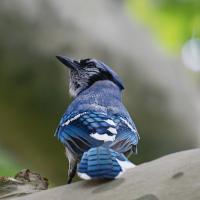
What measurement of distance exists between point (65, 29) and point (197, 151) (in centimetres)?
194

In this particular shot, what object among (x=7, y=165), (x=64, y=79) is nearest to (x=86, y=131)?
(x=64, y=79)

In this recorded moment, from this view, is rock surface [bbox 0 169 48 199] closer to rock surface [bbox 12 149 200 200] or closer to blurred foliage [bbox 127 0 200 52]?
rock surface [bbox 12 149 200 200]

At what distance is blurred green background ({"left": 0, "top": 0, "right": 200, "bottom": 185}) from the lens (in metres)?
3.70

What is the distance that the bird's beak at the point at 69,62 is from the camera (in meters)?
3.43

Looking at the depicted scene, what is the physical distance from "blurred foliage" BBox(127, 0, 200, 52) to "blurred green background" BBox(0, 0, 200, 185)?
1.47 metres

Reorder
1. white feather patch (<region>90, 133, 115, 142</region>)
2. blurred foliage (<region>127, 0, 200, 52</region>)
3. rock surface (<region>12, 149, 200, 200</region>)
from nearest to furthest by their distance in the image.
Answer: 1. rock surface (<region>12, 149, 200, 200</region>)
2. white feather patch (<region>90, 133, 115, 142</region>)
3. blurred foliage (<region>127, 0, 200, 52</region>)

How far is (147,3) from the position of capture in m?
5.86

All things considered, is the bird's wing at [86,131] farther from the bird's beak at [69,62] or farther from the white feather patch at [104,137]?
the bird's beak at [69,62]

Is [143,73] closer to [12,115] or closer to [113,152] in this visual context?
[12,115]

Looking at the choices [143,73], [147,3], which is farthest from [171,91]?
[147,3]

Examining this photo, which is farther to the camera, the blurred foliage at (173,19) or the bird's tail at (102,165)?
the blurred foliage at (173,19)

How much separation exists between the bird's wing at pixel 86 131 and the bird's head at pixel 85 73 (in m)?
0.74

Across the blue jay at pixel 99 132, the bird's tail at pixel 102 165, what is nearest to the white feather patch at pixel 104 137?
the blue jay at pixel 99 132

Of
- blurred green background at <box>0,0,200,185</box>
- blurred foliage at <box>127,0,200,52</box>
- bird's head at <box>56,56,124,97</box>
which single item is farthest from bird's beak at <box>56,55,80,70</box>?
blurred foliage at <box>127,0,200,52</box>
